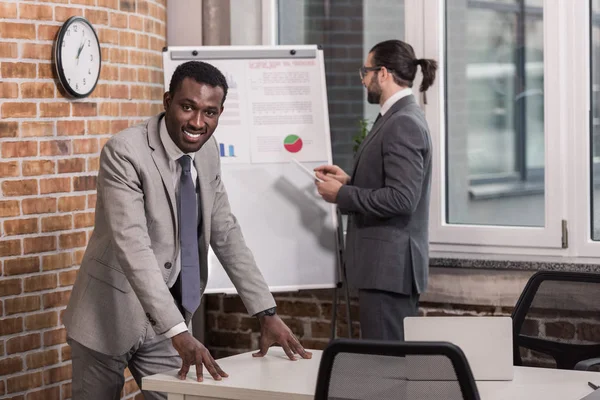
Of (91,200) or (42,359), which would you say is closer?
(42,359)

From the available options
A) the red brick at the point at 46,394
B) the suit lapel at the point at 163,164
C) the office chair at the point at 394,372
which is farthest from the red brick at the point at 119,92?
the office chair at the point at 394,372

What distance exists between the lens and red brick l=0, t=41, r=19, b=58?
146 inches

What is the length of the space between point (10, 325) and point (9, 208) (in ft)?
1.57

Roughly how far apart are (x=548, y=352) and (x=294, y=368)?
3.13ft

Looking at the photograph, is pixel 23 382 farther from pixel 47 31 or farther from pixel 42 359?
pixel 47 31

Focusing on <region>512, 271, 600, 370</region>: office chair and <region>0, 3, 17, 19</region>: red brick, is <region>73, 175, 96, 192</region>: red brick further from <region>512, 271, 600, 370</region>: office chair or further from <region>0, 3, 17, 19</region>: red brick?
<region>512, 271, 600, 370</region>: office chair

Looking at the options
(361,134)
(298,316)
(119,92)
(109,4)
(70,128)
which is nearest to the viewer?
(70,128)

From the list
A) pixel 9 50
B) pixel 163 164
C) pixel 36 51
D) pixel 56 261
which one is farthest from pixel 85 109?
pixel 163 164

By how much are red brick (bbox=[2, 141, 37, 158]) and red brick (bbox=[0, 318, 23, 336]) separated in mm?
521

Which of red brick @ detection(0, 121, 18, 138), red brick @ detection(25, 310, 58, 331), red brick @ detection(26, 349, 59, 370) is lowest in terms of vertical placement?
red brick @ detection(26, 349, 59, 370)

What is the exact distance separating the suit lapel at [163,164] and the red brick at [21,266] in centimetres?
133

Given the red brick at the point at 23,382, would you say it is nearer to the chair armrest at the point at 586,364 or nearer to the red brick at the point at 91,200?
the red brick at the point at 91,200

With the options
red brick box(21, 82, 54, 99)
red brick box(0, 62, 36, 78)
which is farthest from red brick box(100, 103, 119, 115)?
red brick box(0, 62, 36, 78)

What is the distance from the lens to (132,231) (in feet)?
8.29
